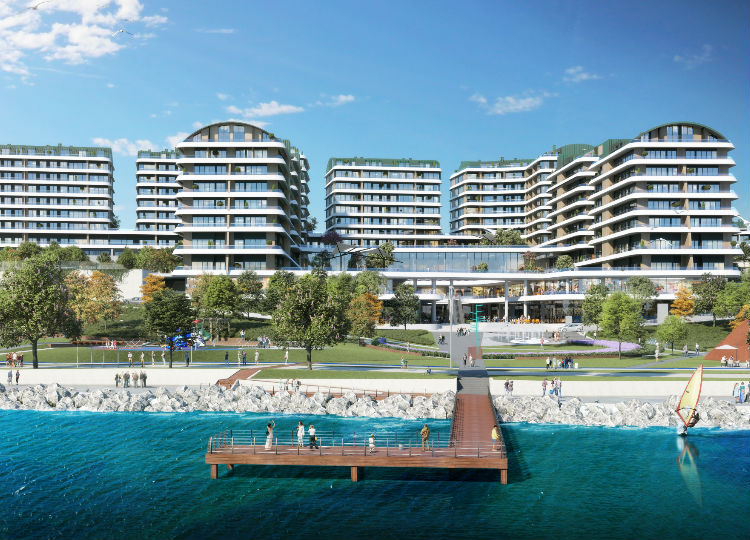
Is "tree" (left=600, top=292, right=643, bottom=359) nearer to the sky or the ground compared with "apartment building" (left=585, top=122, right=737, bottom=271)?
nearer to the ground

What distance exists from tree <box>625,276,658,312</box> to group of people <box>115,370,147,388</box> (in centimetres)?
7078

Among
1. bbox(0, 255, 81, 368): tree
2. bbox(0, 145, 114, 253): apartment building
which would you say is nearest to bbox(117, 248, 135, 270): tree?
bbox(0, 145, 114, 253): apartment building

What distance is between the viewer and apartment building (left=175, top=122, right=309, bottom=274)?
4136 inches

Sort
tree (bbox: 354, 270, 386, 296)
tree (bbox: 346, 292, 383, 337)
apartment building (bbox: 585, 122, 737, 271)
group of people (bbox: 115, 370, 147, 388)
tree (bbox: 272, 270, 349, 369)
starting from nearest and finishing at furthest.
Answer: group of people (bbox: 115, 370, 147, 388) < tree (bbox: 272, 270, 349, 369) < tree (bbox: 346, 292, 383, 337) < tree (bbox: 354, 270, 386, 296) < apartment building (bbox: 585, 122, 737, 271)

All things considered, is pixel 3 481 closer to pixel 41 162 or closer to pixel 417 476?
pixel 417 476

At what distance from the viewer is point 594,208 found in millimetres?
123250

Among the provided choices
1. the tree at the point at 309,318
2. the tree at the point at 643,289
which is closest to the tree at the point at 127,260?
the tree at the point at 309,318

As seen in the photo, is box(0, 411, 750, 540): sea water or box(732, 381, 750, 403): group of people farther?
box(732, 381, 750, 403): group of people

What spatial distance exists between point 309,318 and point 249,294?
37.7 m

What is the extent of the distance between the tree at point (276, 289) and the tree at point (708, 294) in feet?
193

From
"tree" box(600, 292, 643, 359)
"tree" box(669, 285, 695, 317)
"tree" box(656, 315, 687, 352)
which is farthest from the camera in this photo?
"tree" box(669, 285, 695, 317)

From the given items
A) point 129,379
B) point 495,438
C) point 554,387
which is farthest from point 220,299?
point 495,438

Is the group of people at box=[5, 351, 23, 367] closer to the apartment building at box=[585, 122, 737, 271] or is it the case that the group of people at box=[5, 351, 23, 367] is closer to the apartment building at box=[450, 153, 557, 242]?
the apartment building at box=[585, 122, 737, 271]

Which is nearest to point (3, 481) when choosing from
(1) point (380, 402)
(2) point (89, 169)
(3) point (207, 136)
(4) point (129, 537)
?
(4) point (129, 537)
